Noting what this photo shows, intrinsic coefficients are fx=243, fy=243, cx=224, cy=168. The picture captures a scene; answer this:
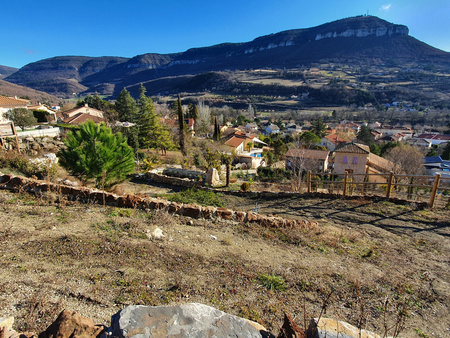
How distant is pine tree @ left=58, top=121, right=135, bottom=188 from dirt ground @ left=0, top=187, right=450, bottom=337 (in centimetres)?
242

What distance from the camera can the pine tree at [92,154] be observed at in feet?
28.0

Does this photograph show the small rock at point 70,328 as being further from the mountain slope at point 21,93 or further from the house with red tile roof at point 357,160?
the mountain slope at point 21,93

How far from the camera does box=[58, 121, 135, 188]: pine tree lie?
28.0 ft

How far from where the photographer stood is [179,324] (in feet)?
7.59

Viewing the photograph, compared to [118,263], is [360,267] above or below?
below

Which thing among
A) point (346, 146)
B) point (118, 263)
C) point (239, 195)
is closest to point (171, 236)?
point (118, 263)

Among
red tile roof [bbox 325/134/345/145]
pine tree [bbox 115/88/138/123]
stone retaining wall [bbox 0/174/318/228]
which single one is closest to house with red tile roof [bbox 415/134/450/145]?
red tile roof [bbox 325/134/345/145]

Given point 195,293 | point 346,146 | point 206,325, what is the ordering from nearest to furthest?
point 206,325 → point 195,293 → point 346,146


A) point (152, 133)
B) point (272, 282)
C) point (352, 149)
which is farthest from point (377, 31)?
point (272, 282)

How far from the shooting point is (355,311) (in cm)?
365

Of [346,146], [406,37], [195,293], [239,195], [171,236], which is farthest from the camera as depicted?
[406,37]

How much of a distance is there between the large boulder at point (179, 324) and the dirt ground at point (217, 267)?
781 mm

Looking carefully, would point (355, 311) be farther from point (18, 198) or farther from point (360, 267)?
point (18, 198)

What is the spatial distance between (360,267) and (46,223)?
21.4ft
